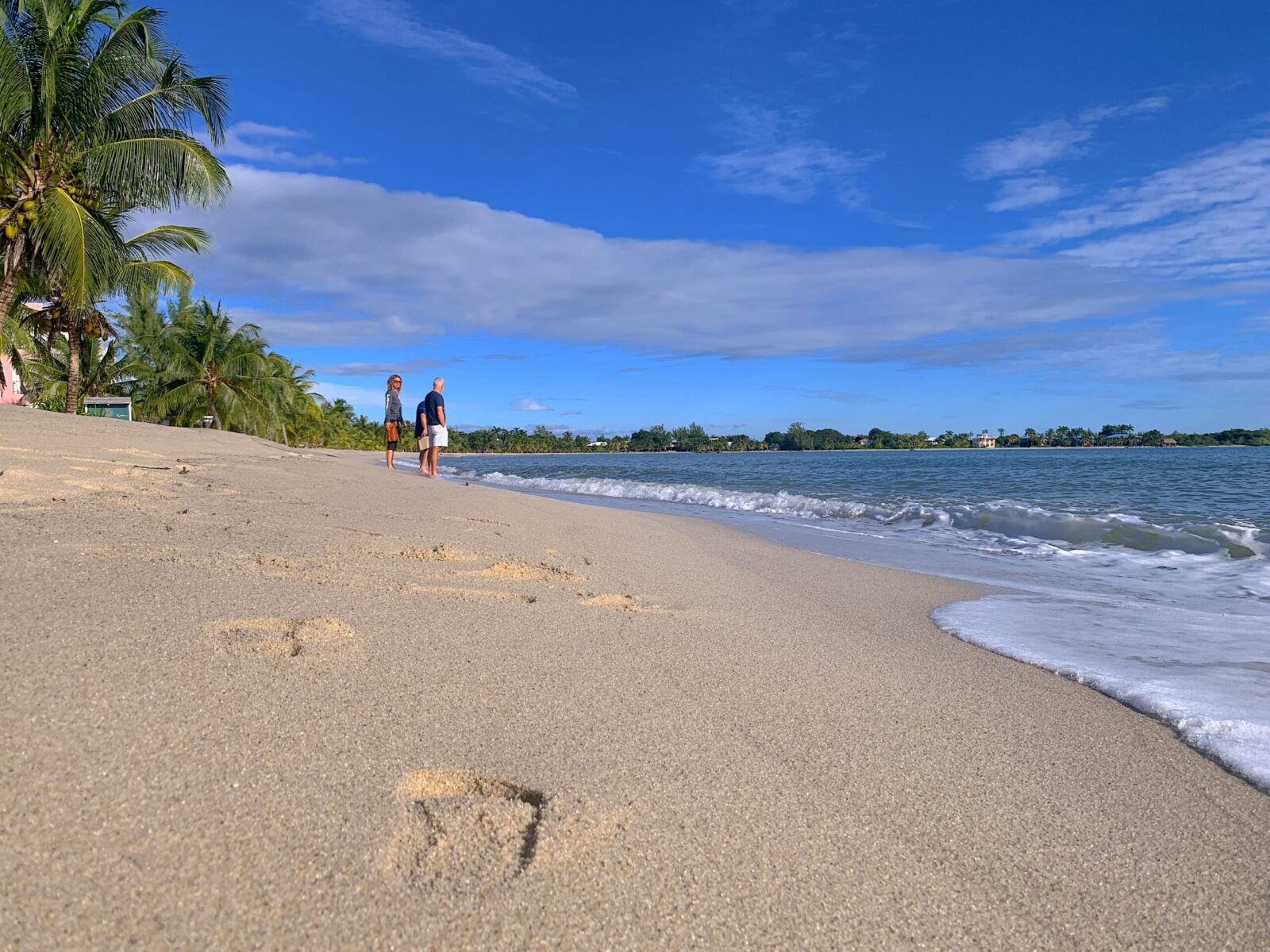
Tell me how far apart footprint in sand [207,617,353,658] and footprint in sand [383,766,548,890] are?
3.11ft

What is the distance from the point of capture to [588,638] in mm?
3334

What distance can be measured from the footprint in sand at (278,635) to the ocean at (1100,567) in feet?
10.1

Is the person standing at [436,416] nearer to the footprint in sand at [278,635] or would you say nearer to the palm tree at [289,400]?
the footprint in sand at [278,635]

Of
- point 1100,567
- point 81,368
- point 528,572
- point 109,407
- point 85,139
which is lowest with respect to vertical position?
point 1100,567

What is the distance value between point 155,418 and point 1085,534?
32663mm

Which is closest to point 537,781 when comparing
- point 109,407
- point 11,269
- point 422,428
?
point 422,428

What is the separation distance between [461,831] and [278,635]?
1.39 metres

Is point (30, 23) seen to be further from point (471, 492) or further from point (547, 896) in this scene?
point (547, 896)

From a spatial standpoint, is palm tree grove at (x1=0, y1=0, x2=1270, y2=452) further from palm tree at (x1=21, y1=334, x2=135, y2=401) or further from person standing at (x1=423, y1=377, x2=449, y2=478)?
person standing at (x1=423, y1=377, x2=449, y2=478)

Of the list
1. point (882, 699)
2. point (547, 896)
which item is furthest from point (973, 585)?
point (547, 896)

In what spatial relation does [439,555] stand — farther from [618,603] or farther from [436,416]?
[436,416]

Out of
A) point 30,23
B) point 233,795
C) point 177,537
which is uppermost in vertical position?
point 30,23

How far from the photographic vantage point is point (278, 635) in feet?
8.93

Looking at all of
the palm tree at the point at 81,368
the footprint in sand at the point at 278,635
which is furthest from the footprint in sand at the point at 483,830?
the palm tree at the point at 81,368
